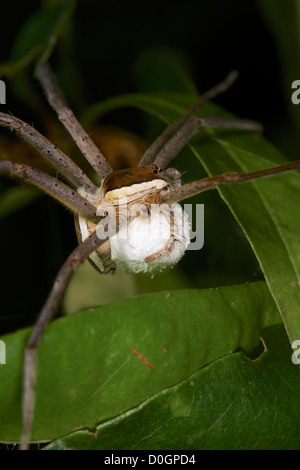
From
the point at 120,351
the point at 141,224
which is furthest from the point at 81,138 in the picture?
the point at 120,351

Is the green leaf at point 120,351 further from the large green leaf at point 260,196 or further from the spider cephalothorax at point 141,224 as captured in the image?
the spider cephalothorax at point 141,224

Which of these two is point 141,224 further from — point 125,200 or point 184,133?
point 184,133

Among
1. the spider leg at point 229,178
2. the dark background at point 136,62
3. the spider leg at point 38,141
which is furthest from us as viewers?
the dark background at point 136,62

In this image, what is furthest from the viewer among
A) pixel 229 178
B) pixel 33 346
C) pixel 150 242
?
pixel 150 242

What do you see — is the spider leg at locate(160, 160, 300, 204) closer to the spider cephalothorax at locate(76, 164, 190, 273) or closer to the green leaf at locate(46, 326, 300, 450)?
the spider cephalothorax at locate(76, 164, 190, 273)

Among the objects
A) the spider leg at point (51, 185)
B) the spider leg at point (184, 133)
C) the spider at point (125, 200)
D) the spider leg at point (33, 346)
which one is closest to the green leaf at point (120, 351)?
the spider leg at point (33, 346)
